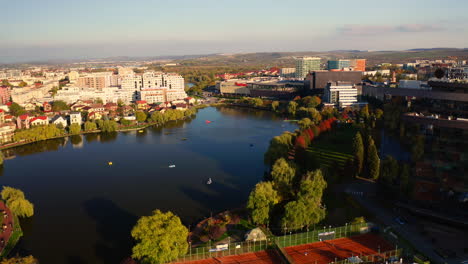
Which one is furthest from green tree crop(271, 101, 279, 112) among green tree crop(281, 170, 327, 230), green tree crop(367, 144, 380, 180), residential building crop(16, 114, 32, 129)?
green tree crop(281, 170, 327, 230)

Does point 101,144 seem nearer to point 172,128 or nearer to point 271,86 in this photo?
point 172,128

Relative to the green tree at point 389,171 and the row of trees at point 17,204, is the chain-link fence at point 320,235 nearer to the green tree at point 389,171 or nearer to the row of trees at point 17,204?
the green tree at point 389,171

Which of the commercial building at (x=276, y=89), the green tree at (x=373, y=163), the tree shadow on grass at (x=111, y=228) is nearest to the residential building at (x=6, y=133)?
the tree shadow on grass at (x=111, y=228)

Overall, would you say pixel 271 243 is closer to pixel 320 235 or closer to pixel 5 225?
pixel 320 235

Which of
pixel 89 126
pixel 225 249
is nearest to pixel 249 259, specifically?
pixel 225 249

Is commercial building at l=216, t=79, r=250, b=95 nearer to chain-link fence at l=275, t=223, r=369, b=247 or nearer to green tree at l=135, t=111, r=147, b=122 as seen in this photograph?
green tree at l=135, t=111, r=147, b=122

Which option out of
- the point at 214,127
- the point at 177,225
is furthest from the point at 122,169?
→ the point at 214,127
